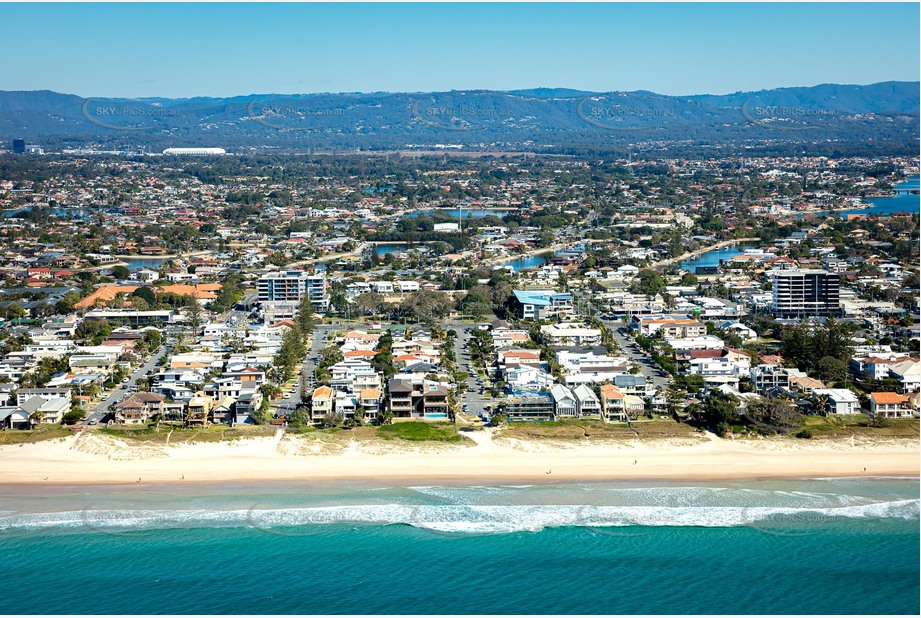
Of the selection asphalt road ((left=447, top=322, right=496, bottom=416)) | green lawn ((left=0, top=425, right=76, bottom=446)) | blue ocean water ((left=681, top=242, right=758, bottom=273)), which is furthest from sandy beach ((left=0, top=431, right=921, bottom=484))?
blue ocean water ((left=681, top=242, right=758, bottom=273))

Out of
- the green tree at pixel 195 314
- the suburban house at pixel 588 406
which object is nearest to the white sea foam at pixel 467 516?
the suburban house at pixel 588 406

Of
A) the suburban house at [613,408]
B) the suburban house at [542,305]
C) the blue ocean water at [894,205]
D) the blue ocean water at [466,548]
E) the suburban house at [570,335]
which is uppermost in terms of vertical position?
the blue ocean water at [894,205]

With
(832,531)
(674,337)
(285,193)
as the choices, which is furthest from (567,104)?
(832,531)

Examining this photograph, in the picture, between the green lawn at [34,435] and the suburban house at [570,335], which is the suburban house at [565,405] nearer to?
the suburban house at [570,335]

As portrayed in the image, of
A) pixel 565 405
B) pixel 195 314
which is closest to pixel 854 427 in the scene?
pixel 565 405

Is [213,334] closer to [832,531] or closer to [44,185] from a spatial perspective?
[832,531]
